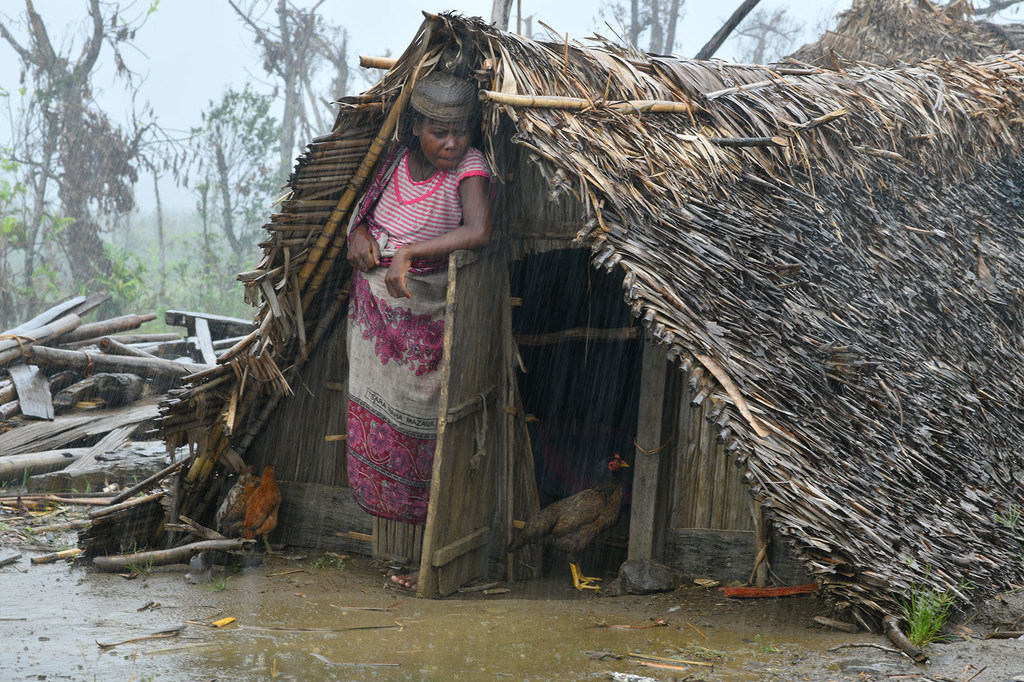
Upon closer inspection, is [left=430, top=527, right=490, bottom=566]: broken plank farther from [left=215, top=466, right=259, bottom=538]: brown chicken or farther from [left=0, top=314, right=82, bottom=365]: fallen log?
[left=0, top=314, right=82, bottom=365]: fallen log

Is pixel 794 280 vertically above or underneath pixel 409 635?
above

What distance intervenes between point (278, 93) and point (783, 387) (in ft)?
61.4

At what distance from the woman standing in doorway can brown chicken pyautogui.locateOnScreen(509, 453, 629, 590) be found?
25.7 inches

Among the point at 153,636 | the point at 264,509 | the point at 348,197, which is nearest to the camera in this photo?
the point at 153,636

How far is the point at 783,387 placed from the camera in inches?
150

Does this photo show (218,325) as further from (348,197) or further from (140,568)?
(348,197)

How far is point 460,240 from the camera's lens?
4.26m

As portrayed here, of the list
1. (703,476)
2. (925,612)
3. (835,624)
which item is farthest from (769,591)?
(925,612)

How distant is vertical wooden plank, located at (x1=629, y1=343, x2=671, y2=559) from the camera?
4508mm

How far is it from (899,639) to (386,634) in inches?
78.5

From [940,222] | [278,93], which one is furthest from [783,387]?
[278,93]

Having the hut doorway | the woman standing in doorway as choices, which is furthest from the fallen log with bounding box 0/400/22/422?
the hut doorway

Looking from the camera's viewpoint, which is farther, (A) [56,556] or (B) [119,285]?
(B) [119,285]

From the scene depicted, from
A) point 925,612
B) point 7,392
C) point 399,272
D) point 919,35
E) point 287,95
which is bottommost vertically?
point 925,612
